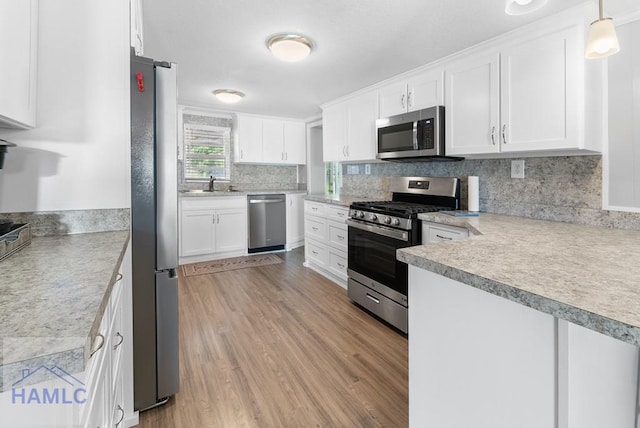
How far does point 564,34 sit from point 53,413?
109 inches

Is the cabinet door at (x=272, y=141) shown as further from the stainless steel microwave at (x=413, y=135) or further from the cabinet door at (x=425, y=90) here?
the cabinet door at (x=425, y=90)

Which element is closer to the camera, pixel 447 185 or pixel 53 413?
pixel 53 413

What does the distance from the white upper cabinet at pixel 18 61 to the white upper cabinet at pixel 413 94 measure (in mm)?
2633

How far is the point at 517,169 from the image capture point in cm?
249

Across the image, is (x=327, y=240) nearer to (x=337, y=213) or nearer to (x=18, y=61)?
(x=337, y=213)

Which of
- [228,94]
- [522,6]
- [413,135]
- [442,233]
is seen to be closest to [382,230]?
[442,233]

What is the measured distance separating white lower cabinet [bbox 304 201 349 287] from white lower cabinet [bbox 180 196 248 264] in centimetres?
117

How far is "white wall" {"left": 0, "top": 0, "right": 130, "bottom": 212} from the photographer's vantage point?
58.3 inches

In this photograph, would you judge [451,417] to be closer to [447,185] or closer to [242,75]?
[447,185]

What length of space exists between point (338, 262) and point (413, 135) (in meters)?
1.57

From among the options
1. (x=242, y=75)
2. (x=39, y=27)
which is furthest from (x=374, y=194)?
(x=39, y=27)

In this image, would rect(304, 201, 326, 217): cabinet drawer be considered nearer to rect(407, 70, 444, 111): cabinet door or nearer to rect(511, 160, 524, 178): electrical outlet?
rect(407, 70, 444, 111): cabinet door

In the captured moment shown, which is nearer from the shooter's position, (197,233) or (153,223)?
(153,223)

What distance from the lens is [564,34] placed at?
6.35ft
